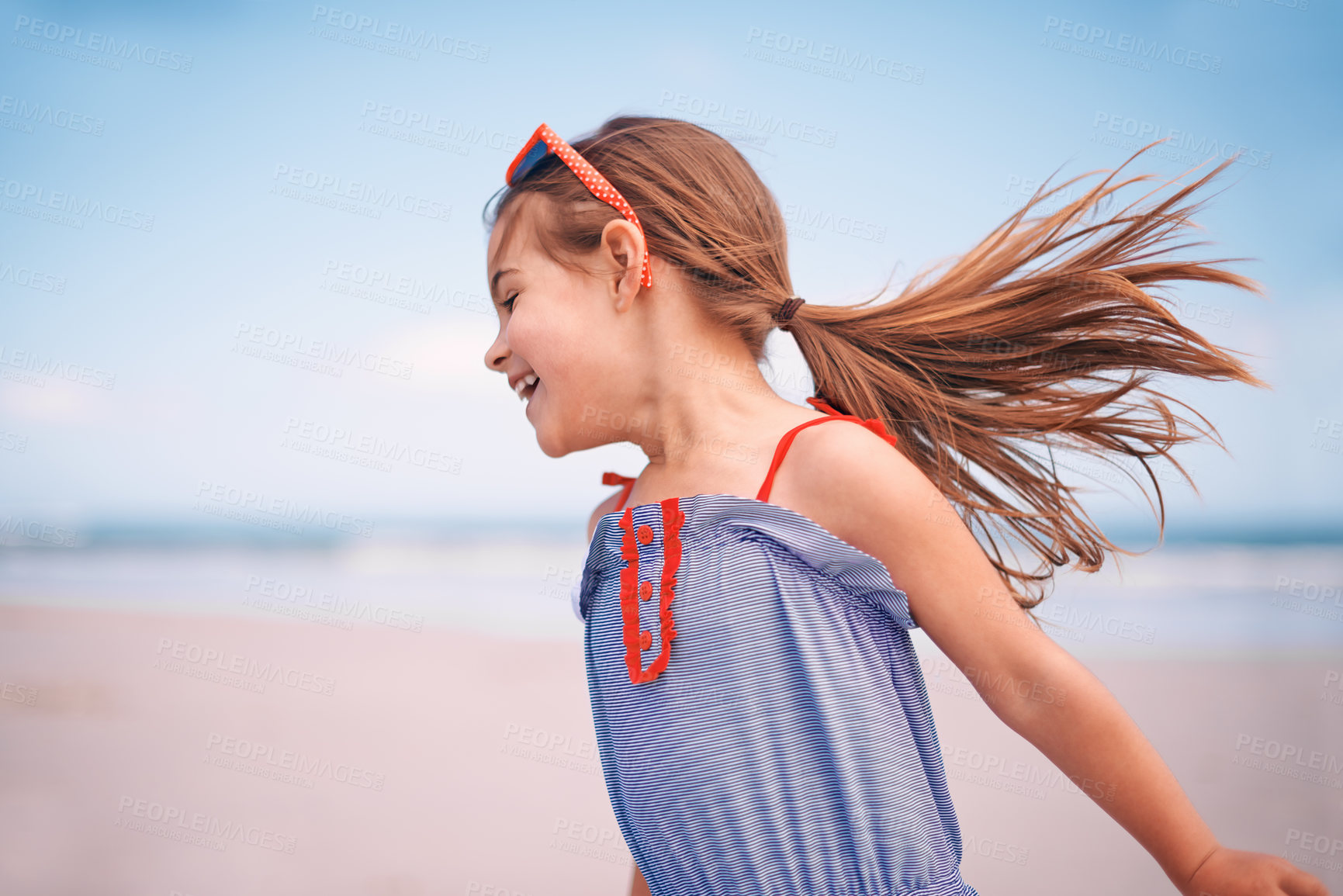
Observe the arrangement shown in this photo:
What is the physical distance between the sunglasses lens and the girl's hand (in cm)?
130

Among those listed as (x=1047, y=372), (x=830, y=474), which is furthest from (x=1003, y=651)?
(x=1047, y=372)

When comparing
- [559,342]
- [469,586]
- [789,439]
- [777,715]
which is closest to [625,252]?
[559,342]

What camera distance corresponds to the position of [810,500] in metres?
1.10

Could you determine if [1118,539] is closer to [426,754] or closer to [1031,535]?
[426,754]

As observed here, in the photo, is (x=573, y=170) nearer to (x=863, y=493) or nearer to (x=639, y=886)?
(x=863, y=493)

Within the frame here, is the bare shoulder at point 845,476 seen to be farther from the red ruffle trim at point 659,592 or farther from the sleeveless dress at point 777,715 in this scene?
the red ruffle trim at point 659,592

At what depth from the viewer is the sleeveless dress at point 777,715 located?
1.06m

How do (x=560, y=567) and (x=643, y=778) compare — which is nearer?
(x=643, y=778)

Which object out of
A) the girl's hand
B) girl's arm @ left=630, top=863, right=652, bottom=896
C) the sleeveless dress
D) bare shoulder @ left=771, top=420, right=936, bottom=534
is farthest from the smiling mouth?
the girl's hand

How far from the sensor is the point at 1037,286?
53.6 inches

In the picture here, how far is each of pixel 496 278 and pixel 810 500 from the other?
644 millimetres

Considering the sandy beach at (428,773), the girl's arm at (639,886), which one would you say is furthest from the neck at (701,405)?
the sandy beach at (428,773)

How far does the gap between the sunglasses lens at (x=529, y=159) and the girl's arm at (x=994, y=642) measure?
67cm

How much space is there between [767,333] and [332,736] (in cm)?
298
